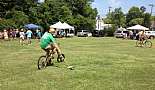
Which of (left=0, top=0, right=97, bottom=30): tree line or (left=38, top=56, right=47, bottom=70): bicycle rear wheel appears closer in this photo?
(left=38, top=56, right=47, bottom=70): bicycle rear wheel

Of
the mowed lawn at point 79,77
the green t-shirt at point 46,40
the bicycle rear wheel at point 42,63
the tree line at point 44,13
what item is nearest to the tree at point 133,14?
the tree line at point 44,13

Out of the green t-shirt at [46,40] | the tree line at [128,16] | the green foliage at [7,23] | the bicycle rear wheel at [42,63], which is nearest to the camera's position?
the green t-shirt at [46,40]

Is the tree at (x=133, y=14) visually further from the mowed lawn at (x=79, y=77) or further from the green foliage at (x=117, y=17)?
the mowed lawn at (x=79, y=77)

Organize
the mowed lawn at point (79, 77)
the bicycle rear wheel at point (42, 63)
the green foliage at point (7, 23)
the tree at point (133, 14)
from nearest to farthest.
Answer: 1. the mowed lawn at point (79, 77)
2. the bicycle rear wheel at point (42, 63)
3. the green foliage at point (7, 23)
4. the tree at point (133, 14)

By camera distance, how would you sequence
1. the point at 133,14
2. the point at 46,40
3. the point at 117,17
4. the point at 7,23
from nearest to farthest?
the point at 46,40, the point at 7,23, the point at 117,17, the point at 133,14

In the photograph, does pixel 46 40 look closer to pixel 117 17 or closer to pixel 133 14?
pixel 117 17

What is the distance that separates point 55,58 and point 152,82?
25.5 ft

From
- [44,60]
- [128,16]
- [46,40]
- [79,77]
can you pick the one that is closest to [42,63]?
[44,60]

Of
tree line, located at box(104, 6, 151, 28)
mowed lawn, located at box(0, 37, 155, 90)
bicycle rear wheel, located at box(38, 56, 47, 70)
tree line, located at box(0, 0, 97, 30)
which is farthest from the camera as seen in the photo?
tree line, located at box(104, 6, 151, 28)

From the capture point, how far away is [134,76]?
52.6 feet

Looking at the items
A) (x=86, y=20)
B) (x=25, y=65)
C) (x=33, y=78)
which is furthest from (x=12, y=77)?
(x=86, y=20)

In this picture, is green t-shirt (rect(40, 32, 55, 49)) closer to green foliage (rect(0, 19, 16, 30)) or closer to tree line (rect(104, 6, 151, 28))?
green foliage (rect(0, 19, 16, 30))

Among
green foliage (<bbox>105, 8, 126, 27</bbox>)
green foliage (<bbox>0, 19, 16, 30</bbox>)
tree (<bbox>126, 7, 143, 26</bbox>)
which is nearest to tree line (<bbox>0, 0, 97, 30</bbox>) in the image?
green foliage (<bbox>0, 19, 16, 30</bbox>)

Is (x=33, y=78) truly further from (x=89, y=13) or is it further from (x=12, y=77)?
(x=89, y=13)
